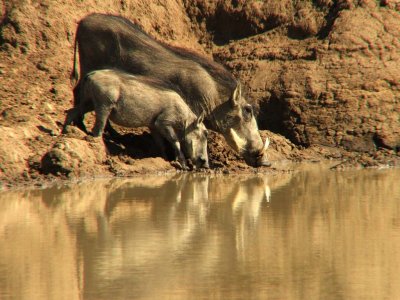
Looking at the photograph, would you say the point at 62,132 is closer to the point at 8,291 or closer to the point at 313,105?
the point at 313,105

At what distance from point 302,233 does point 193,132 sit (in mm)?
4935

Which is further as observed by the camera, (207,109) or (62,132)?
(207,109)

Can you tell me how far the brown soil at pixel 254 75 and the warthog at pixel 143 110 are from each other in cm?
35

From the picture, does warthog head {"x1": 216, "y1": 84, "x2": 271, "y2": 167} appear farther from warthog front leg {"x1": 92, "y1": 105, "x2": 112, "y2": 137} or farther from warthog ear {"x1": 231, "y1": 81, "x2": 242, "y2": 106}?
warthog front leg {"x1": 92, "y1": 105, "x2": 112, "y2": 137}

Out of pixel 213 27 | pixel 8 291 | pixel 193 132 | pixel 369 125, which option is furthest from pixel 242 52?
pixel 8 291

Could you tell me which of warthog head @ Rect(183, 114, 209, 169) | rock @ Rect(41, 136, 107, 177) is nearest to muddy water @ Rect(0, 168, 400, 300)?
rock @ Rect(41, 136, 107, 177)

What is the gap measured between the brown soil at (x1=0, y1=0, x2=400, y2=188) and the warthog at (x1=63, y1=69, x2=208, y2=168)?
0.35m

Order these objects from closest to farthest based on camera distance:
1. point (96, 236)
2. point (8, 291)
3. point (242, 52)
→ point (8, 291)
point (96, 236)
point (242, 52)

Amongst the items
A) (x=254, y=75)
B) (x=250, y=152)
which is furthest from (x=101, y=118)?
(x=254, y=75)

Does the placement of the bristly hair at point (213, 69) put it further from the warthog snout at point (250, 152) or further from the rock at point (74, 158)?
the rock at point (74, 158)

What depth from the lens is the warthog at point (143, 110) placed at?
12.2 meters

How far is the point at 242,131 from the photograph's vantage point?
13.5m

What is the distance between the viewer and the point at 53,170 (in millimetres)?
11266

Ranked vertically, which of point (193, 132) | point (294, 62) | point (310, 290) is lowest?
point (310, 290)
